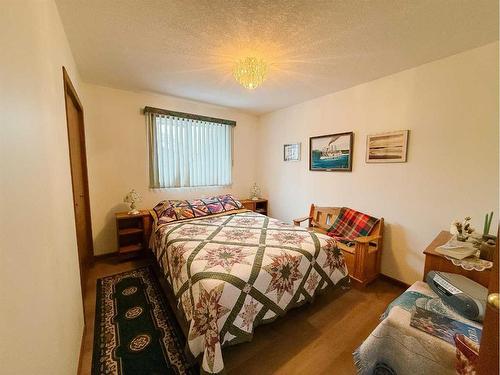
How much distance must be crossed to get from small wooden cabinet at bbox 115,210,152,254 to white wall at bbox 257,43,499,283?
2598 mm

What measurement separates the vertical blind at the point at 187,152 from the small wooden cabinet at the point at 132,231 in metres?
0.55

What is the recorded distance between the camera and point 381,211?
258 centimetres

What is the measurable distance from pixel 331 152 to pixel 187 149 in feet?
7.46

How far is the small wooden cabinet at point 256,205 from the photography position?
3.98 m

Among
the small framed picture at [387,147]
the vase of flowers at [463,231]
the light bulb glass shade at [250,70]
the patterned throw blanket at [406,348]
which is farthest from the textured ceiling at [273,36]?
the patterned throw blanket at [406,348]

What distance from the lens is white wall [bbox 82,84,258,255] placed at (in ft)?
9.32

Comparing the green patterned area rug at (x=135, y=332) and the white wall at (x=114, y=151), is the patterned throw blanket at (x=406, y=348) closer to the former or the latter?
the green patterned area rug at (x=135, y=332)

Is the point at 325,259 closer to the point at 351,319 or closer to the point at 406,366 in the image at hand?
the point at 351,319

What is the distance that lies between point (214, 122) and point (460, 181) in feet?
10.8

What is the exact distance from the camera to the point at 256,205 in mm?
4172

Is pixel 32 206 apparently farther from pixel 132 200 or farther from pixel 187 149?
pixel 187 149

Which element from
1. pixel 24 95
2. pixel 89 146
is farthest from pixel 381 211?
pixel 89 146

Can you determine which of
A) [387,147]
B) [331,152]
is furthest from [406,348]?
[331,152]

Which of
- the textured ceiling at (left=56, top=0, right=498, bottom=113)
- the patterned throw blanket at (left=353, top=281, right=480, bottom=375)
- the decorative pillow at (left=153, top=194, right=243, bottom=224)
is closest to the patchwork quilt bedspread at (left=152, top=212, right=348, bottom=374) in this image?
the decorative pillow at (left=153, top=194, right=243, bottom=224)
